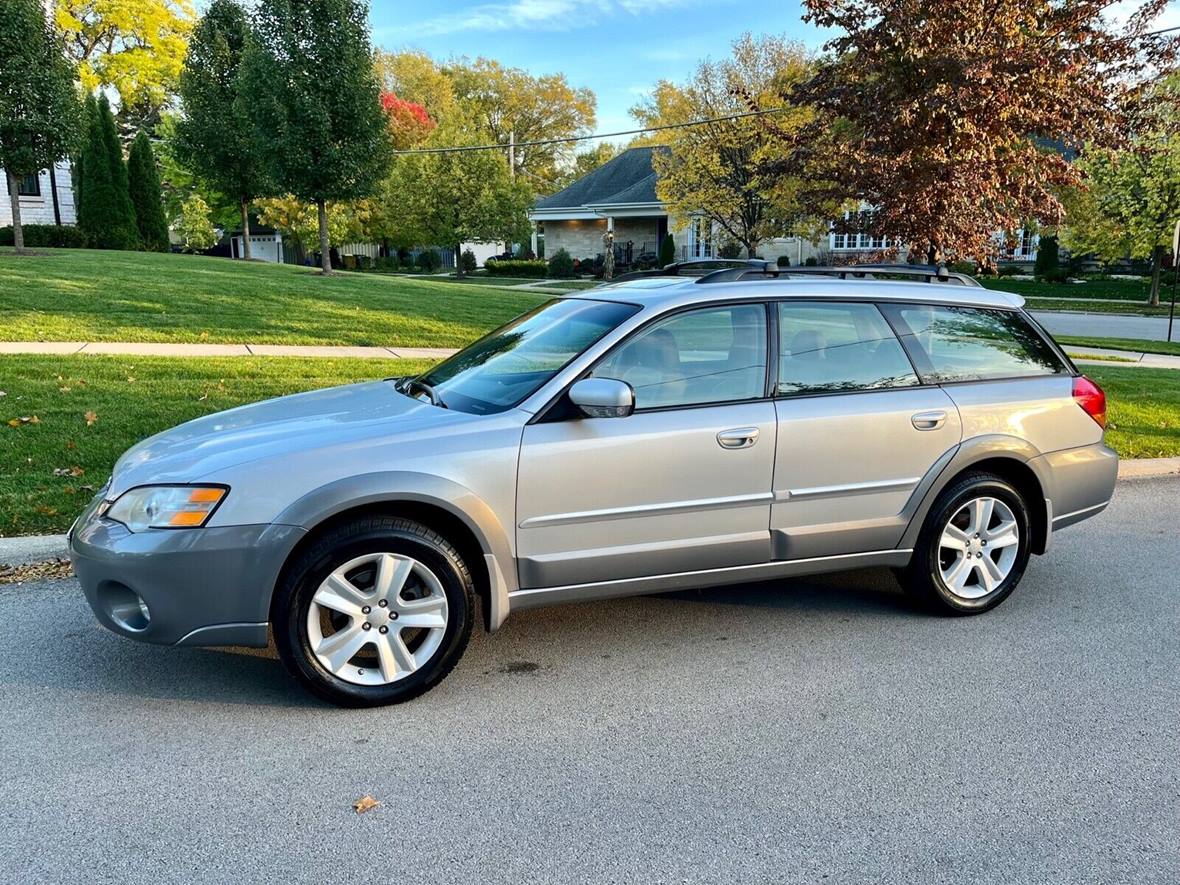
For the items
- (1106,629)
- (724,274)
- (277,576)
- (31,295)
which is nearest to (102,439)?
(277,576)

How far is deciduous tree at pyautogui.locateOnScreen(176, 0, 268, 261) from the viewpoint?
92.6ft

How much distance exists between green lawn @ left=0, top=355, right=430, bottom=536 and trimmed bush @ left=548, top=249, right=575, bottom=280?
32.5 metres

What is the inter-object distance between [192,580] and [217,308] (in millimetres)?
11925

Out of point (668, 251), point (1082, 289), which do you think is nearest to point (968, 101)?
point (1082, 289)

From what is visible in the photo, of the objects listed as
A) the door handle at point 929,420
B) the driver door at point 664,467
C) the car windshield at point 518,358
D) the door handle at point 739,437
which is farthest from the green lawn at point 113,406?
the door handle at point 929,420

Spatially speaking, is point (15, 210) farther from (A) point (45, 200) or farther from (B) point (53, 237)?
(A) point (45, 200)

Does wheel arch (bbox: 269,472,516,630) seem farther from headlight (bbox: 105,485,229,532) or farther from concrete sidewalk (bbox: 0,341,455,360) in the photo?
concrete sidewalk (bbox: 0,341,455,360)

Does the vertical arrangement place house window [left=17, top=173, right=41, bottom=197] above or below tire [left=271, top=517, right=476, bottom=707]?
above

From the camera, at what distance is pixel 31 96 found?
65.7 ft

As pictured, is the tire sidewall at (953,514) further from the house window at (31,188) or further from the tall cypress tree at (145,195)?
the house window at (31,188)

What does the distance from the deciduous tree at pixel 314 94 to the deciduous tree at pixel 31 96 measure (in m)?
4.02

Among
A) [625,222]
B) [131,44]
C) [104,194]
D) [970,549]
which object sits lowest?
[970,549]

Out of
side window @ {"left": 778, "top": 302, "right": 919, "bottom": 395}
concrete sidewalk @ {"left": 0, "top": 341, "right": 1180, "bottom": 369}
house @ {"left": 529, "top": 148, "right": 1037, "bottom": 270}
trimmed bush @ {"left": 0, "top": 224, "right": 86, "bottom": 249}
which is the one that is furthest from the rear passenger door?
house @ {"left": 529, "top": 148, "right": 1037, "bottom": 270}

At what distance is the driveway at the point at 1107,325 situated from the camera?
2205 cm
